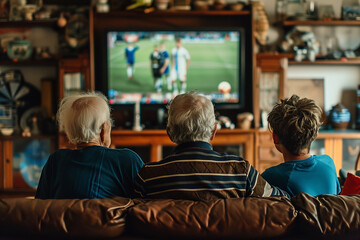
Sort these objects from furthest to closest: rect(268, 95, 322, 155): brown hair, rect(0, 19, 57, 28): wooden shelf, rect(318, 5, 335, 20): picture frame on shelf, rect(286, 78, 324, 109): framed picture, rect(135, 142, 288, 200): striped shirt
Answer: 1. rect(286, 78, 324, 109): framed picture
2. rect(318, 5, 335, 20): picture frame on shelf
3. rect(0, 19, 57, 28): wooden shelf
4. rect(268, 95, 322, 155): brown hair
5. rect(135, 142, 288, 200): striped shirt

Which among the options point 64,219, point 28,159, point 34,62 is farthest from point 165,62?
point 64,219

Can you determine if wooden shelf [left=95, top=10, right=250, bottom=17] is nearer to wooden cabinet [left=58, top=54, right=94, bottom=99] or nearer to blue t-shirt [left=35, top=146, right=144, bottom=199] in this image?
wooden cabinet [left=58, top=54, right=94, bottom=99]

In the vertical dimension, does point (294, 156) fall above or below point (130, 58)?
below

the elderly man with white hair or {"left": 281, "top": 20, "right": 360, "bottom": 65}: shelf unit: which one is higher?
{"left": 281, "top": 20, "right": 360, "bottom": 65}: shelf unit

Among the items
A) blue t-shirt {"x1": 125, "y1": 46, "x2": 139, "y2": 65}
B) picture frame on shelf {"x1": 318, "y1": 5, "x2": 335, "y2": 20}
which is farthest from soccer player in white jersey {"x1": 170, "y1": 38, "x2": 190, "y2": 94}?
picture frame on shelf {"x1": 318, "y1": 5, "x2": 335, "y2": 20}

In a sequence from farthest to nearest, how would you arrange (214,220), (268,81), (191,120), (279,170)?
1. (268,81)
2. (279,170)
3. (191,120)
4. (214,220)

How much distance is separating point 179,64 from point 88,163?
3.03 metres

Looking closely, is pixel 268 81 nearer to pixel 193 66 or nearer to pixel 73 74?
pixel 193 66

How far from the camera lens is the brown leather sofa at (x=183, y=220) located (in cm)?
138

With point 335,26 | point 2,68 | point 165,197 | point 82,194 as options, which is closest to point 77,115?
point 82,194

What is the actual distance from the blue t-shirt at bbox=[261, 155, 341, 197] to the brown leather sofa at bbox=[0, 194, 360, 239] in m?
0.40

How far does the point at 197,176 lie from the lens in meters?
1.62

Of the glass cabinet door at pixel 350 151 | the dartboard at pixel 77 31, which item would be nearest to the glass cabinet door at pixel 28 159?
the dartboard at pixel 77 31

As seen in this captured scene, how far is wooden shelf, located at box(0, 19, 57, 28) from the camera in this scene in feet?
15.4
